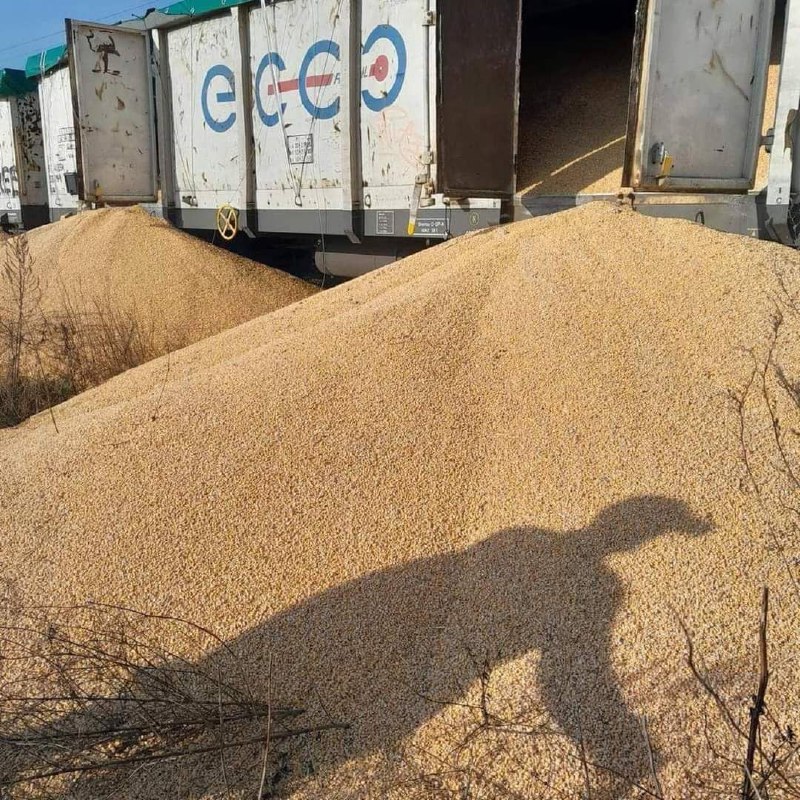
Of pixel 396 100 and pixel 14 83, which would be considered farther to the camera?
pixel 14 83

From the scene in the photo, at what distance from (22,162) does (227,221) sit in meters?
6.41

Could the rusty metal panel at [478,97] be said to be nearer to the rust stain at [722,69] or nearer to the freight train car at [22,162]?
the rust stain at [722,69]

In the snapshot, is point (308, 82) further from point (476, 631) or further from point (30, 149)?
point (30, 149)

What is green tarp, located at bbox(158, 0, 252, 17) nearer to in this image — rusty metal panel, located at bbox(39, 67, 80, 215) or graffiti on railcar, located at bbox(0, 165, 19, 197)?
rusty metal panel, located at bbox(39, 67, 80, 215)

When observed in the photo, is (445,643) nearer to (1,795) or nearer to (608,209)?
(1,795)

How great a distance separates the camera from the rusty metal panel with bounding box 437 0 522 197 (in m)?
5.23

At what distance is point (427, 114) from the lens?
5.67 meters

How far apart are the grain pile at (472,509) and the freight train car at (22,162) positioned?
9.57 meters

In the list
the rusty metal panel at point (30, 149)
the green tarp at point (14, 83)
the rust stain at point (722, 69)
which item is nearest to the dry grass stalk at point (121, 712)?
the rust stain at point (722, 69)

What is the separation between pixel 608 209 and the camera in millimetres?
4117

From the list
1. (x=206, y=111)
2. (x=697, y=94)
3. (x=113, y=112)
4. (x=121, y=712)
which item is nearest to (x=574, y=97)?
(x=697, y=94)

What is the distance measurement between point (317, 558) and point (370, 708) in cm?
60

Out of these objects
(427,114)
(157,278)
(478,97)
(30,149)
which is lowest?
(157,278)

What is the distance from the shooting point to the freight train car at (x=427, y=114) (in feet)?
16.0
